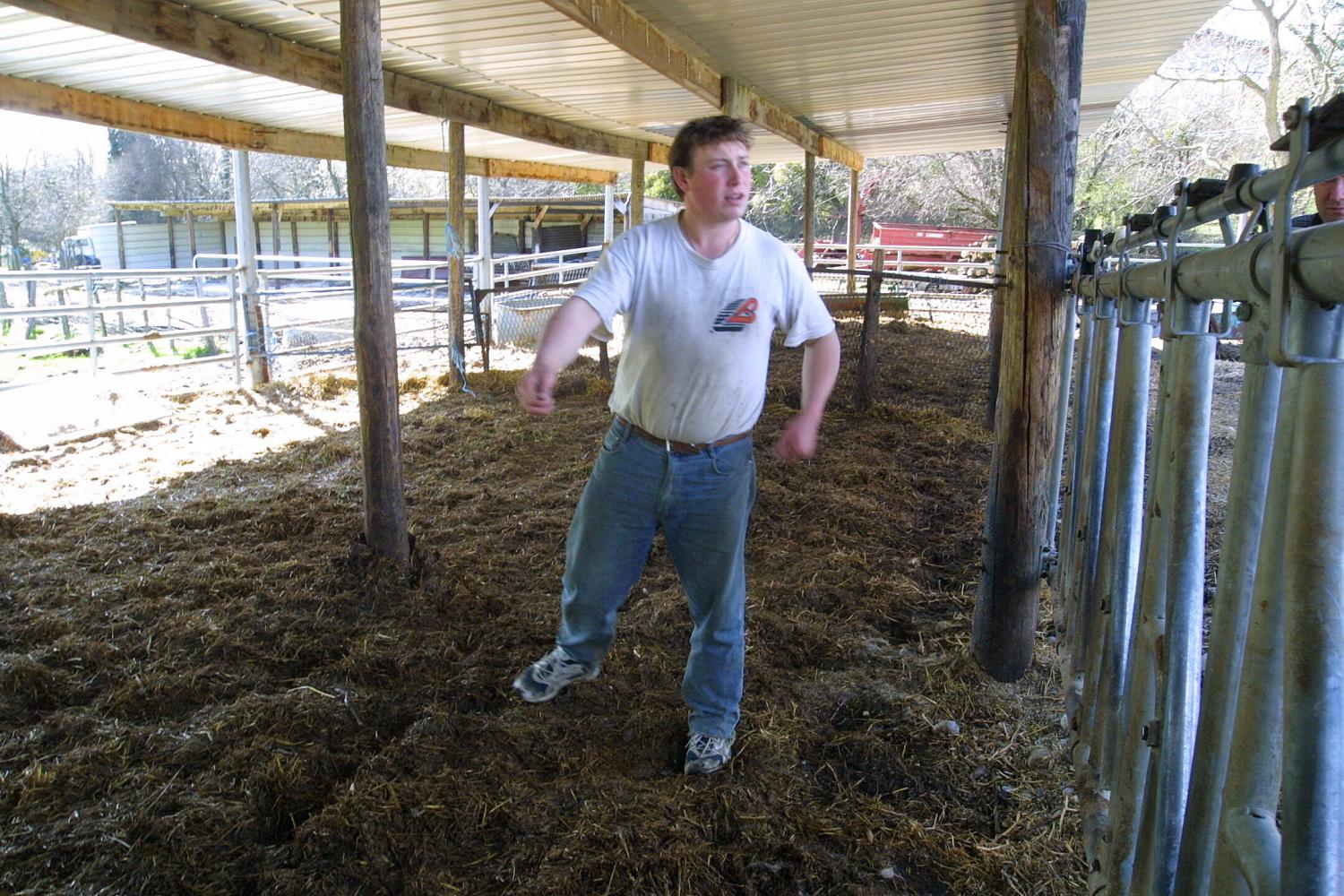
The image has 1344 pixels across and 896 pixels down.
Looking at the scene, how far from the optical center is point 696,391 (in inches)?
101

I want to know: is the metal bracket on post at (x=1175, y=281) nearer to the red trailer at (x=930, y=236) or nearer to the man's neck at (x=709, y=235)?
the man's neck at (x=709, y=235)

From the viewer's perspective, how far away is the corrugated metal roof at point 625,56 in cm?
618

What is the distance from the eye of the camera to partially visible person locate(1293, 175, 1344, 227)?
1497 mm

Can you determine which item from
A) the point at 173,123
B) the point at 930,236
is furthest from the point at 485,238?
the point at 930,236

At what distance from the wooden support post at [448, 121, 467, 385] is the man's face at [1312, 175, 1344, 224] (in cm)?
843

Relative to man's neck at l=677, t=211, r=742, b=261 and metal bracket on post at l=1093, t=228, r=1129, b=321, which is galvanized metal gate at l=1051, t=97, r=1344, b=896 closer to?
metal bracket on post at l=1093, t=228, r=1129, b=321

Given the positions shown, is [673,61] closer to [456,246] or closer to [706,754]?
[456,246]

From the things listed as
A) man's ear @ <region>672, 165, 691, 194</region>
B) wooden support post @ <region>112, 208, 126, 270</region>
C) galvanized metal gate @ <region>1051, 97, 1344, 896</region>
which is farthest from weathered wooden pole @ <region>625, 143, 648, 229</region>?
wooden support post @ <region>112, 208, 126, 270</region>

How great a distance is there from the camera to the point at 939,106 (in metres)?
11.4

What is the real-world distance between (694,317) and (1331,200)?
1.43 metres

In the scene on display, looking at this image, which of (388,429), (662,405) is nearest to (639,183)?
(388,429)

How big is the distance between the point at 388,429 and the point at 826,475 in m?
3.11

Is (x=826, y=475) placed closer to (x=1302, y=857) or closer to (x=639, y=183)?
(x=1302, y=857)

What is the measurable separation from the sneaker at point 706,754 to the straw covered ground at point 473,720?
0.22 ft
